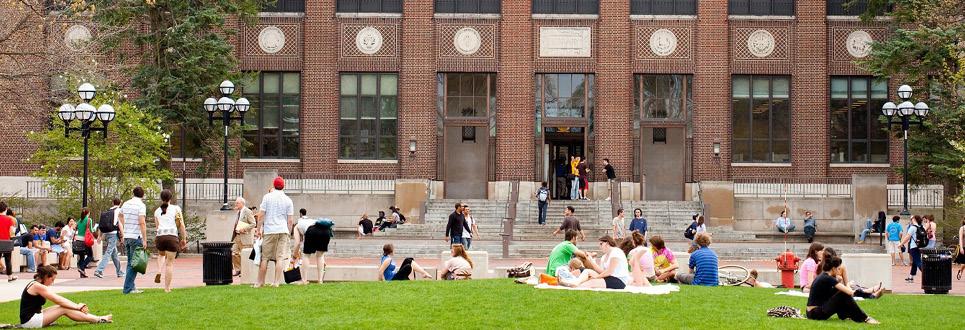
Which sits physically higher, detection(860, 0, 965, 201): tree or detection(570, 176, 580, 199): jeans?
detection(860, 0, 965, 201): tree

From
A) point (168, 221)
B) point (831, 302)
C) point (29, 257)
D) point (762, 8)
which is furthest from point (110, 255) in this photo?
point (762, 8)

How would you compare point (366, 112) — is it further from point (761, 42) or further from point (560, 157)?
point (761, 42)

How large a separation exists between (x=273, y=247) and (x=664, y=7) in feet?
94.9

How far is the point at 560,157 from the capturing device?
160ft

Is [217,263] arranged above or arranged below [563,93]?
below

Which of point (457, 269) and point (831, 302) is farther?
point (457, 269)

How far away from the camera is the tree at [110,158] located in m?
38.4

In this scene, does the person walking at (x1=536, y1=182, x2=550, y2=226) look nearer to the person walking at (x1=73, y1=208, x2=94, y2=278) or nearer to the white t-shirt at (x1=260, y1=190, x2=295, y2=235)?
the person walking at (x1=73, y1=208, x2=94, y2=278)

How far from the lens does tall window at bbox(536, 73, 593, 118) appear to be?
47406 millimetres

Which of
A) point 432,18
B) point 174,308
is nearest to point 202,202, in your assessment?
point 432,18

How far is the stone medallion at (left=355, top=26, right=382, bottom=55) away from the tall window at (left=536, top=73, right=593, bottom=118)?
224 inches

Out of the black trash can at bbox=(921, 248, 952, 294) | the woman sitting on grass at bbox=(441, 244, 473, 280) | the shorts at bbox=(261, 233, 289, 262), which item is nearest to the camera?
the shorts at bbox=(261, 233, 289, 262)

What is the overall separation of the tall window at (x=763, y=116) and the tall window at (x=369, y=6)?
39.9 ft

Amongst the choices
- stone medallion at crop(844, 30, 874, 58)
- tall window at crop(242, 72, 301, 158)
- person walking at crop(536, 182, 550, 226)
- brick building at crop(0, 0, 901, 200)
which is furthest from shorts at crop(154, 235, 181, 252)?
stone medallion at crop(844, 30, 874, 58)
